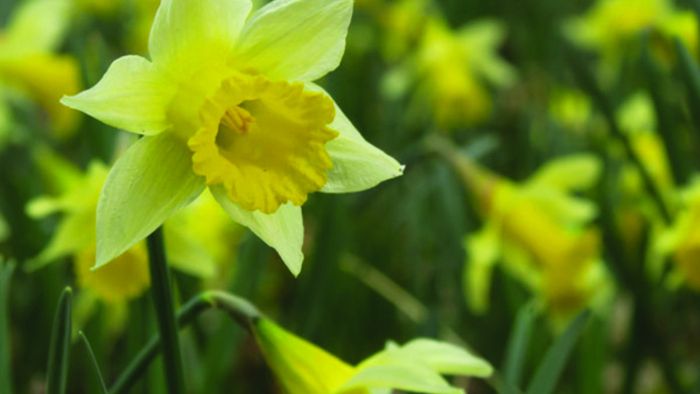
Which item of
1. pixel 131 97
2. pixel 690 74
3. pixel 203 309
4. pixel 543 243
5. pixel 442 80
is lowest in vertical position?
pixel 543 243

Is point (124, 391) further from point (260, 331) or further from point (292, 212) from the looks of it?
point (292, 212)

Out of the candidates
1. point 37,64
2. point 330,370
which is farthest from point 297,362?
point 37,64

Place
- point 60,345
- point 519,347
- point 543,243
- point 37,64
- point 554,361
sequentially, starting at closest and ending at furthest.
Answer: point 60,345, point 554,361, point 519,347, point 543,243, point 37,64

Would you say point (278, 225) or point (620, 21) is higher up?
point (278, 225)

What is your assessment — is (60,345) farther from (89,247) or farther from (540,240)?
(540,240)

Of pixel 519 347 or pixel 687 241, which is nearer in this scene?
pixel 519 347

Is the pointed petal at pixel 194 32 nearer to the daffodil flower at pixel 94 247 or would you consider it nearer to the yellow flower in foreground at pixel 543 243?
the daffodil flower at pixel 94 247
